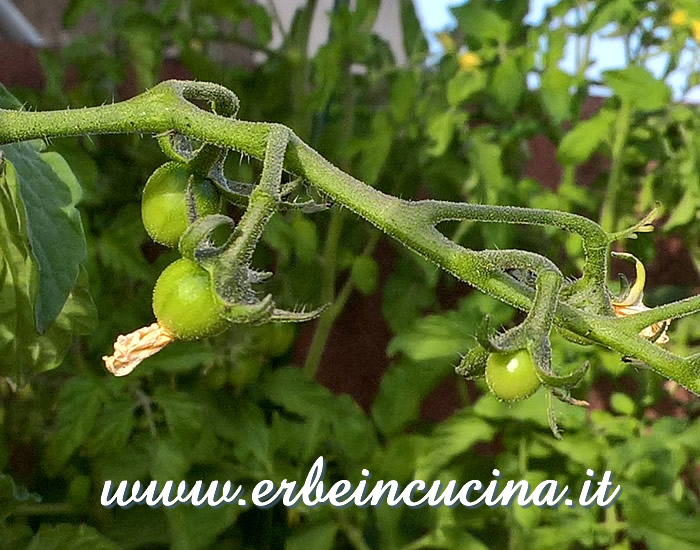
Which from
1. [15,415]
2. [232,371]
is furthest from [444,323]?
[15,415]

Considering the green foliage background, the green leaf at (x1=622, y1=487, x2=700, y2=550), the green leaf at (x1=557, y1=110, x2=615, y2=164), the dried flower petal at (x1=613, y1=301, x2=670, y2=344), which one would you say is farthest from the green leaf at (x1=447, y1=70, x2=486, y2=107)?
the dried flower petal at (x1=613, y1=301, x2=670, y2=344)

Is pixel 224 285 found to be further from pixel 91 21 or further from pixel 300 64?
pixel 91 21

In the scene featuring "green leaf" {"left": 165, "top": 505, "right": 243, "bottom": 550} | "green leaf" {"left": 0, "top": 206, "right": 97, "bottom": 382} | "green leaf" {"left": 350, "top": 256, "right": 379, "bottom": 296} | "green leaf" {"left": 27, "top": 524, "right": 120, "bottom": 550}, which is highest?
"green leaf" {"left": 0, "top": 206, "right": 97, "bottom": 382}

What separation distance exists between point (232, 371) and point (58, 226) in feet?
1.55

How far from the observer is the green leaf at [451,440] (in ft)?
2.82

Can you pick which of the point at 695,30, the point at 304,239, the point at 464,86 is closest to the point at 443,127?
the point at 464,86

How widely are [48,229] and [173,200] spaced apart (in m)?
0.16

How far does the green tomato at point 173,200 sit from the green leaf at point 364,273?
0.64 meters

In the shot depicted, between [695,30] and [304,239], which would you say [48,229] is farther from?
[695,30]

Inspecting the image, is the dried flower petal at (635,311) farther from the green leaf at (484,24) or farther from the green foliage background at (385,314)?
the green leaf at (484,24)

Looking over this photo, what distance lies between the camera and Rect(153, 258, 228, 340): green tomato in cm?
34

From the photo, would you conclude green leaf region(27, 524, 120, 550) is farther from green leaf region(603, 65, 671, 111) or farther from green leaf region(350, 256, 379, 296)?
green leaf region(603, 65, 671, 111)

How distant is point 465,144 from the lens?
1.03 m

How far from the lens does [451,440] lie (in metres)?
0.87
